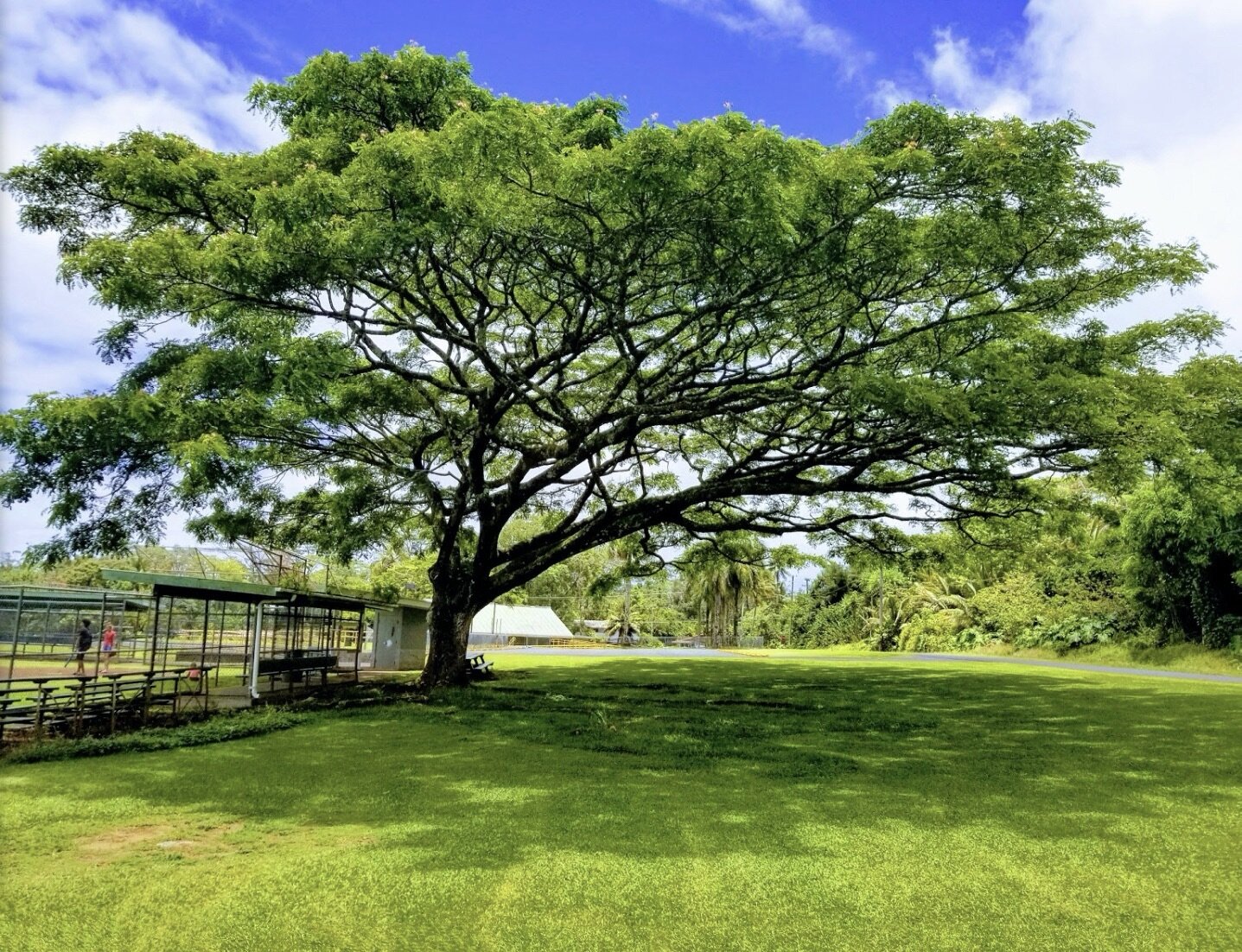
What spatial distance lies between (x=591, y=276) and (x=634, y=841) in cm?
786

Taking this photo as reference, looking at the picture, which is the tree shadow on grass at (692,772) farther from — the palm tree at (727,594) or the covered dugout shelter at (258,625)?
the palm tree at (727,594)

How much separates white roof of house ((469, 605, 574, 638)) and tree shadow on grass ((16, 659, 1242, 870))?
91.0ft

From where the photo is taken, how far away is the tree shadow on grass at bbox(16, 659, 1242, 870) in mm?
6496

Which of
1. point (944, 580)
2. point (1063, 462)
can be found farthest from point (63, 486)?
point (944, 580)

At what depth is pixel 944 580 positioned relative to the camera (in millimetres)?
39875

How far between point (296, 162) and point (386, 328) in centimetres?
355

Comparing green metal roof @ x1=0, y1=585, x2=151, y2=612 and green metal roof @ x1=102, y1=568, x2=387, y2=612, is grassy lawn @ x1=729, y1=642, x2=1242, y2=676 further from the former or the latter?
green metal roof @ x1=0, y1=585, x2=151, y2=612

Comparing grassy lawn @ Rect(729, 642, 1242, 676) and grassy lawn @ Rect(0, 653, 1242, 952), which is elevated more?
grassy lawn @ Rect(729, 642, 1242, 676)

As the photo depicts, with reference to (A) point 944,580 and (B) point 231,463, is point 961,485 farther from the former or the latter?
(A) point 944,580

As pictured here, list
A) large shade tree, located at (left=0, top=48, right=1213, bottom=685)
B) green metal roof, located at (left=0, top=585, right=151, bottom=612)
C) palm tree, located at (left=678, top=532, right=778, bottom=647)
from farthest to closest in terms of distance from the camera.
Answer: palm tree, located at (left=678, top=532, right=778, bottom=647)
green metal roof, located at (left=0, top=585, right=151, bottom=612)
large shade tree, located at (left=0, top=48, right=1213, bottom=685)

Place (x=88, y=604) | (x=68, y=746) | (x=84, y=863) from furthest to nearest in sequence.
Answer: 1. (x=88, y=604)
2. (x=68, y=746)
3. (x=84, y=863)

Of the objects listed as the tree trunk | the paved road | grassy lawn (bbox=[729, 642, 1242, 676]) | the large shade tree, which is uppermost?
the large shade tree

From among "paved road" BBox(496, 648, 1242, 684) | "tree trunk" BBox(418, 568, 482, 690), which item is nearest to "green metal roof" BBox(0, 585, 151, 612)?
"tree trunk" BBox(418, 568, 482, 690)

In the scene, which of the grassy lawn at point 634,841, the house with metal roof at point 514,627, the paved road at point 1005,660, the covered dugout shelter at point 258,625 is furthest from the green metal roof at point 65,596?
the house with metal roof at point 514,627
